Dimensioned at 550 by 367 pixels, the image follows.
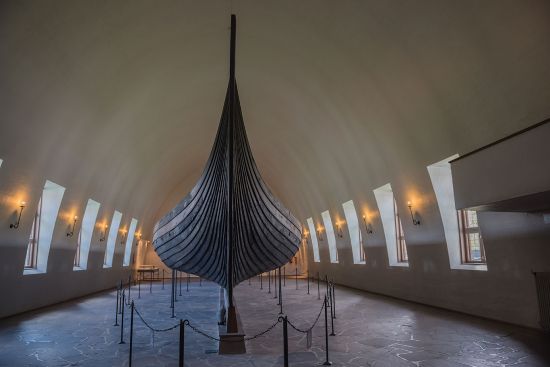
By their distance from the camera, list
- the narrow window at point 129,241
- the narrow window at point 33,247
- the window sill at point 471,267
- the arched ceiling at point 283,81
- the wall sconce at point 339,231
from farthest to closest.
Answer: the narrow window at point 129,241 → the wall sconce at point 339,231 → the narrow window at point 33,247 → the window sill at point 471,267 → the arched ceiling at point 283,81

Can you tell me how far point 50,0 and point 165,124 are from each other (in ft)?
35.1

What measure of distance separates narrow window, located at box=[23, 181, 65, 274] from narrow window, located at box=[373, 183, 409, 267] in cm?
1056

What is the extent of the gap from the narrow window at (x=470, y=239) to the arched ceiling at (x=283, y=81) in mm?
1148

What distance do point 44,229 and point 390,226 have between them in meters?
11.6

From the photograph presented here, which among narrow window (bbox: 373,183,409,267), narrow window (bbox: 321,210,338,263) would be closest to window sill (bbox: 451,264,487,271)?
narrow window (bbox: 373,183,409,267)

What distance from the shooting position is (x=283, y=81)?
52.7 ft

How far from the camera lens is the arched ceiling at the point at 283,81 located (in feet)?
27.0

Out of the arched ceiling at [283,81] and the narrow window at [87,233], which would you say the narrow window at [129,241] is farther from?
the narrow window at [87,233]

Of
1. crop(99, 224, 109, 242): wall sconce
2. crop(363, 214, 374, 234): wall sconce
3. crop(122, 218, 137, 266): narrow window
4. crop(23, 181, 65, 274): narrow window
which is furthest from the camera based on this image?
crop(122, 218, 137, 266): narrow window

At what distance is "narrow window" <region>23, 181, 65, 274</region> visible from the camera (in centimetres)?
1418

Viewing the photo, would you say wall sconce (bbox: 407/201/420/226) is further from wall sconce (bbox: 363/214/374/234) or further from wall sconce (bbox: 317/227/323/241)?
wall sconce (bbox: 317/227/323/241)

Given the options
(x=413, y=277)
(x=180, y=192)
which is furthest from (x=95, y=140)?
(x=180, y=192)

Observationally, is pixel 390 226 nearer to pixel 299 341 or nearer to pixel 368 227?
pixel 368 227

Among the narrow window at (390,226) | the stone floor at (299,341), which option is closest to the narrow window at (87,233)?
the stone floor at (299,341)
